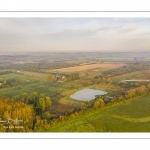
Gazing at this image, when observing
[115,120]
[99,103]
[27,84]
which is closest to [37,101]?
[27,84]

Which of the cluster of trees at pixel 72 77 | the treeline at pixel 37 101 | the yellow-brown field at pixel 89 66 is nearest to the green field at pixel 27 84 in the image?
the treeline at pixel 37 101

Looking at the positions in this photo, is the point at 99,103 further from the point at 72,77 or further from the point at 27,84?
the point at 27,84

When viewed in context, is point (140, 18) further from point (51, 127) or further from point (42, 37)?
point (51, 127)

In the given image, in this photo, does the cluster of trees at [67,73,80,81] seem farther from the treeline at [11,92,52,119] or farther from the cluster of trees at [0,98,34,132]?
the cluster of trees at [0,98,34,132]

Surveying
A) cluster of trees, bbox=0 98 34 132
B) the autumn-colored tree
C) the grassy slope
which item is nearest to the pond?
the autumn-colored tree

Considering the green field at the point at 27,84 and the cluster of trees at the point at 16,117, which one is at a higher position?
the green field at the point at 27,84

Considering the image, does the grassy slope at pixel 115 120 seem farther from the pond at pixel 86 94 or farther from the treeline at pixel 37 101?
the treeline at pixel 37 101
